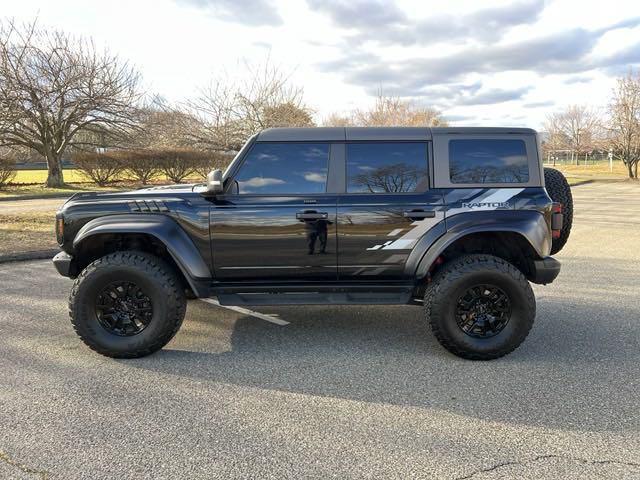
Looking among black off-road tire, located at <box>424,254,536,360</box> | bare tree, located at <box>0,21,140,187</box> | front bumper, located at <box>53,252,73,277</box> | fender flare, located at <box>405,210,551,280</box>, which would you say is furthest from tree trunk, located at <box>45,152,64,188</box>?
black off-road tire, located at <box>424,254,536,360</box>

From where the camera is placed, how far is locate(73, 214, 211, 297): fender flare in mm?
3613

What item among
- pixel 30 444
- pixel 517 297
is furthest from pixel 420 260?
pixel 30 444

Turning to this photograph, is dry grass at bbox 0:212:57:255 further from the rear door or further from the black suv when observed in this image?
the rear door

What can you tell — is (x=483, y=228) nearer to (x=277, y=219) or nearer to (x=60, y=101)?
(x=277, y=219)

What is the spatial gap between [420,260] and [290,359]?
1.34m

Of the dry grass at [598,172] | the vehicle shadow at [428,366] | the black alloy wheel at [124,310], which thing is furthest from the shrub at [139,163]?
the dry grass at [598,172]

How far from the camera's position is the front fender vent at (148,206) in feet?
12.1

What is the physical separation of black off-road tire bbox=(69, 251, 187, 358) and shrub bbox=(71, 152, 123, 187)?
72.3ft

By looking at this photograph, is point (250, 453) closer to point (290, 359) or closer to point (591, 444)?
point (290, 359)

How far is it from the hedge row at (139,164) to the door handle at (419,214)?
2259cm

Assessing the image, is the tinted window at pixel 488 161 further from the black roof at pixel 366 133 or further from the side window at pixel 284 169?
the side window at pixel 284 169

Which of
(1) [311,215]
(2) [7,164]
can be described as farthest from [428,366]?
(2) [7,164]

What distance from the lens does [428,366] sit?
11.6 feet

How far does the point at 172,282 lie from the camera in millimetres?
3654
